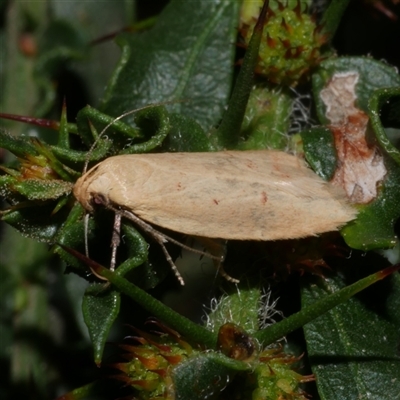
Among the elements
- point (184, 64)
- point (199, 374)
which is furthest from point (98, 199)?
point (184, 64)

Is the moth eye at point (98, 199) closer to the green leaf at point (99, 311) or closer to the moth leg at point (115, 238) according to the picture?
the moth leg at point (115, 238)

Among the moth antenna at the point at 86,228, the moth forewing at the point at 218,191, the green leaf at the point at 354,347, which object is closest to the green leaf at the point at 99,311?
the moth antenna at the point at 86,228

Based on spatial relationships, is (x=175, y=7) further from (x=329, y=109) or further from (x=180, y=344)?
(x=180, y=344)

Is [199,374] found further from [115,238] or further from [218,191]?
[218,191]

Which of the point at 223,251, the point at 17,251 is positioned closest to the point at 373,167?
the point at 223,251

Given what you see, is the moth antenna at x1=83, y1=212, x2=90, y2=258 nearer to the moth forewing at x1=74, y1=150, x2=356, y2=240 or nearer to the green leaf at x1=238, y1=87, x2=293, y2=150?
the moth forewing at x1=74, y1=150, x2=356, y2=240

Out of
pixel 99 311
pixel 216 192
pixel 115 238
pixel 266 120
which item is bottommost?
pixel 99 311
